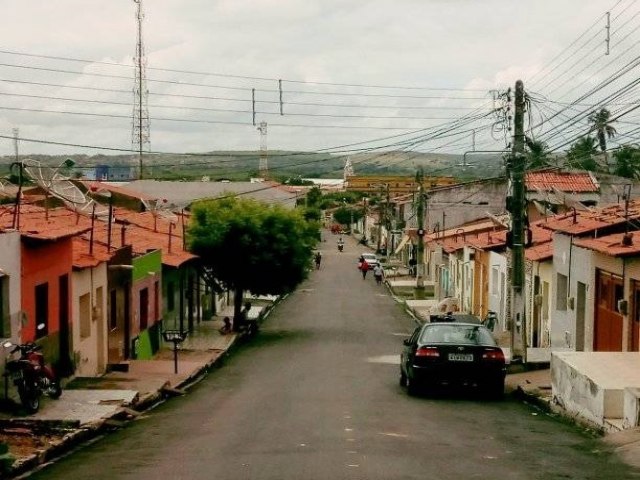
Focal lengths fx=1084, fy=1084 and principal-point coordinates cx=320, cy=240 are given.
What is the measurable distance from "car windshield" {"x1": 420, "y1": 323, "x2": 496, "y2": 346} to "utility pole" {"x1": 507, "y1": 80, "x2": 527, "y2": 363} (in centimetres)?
700

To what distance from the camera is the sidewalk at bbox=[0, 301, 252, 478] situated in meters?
14.1

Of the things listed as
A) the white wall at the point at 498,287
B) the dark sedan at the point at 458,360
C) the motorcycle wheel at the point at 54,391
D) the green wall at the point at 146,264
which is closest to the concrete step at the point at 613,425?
the dark sedan at the point at 458,360

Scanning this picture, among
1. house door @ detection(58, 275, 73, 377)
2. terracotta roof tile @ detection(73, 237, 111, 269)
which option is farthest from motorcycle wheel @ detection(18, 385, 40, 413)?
terracotta roof tile @ detection(73, 237, 111, 269)

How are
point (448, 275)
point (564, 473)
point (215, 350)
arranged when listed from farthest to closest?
point (448, 275)
point (215, 350)
point (564, 473)

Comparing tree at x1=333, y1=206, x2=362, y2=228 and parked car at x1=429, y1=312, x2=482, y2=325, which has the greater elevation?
tree at x1=333, y1=206, x2=362, y2=228

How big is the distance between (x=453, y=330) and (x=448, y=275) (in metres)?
37.9

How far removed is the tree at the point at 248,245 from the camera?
141 ft

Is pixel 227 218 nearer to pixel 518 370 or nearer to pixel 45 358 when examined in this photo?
pixel 518 370

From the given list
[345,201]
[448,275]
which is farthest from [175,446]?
[345,201]

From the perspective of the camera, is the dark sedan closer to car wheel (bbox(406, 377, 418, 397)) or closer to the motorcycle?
car wheel (bbox(406, 377, 418, 397))

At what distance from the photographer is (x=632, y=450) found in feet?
42.3

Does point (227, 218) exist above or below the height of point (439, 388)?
above

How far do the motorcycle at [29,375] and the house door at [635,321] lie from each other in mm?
10987

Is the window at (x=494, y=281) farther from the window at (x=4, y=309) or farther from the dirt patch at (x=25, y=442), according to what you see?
the dirt patch at (x=25, y=442)
